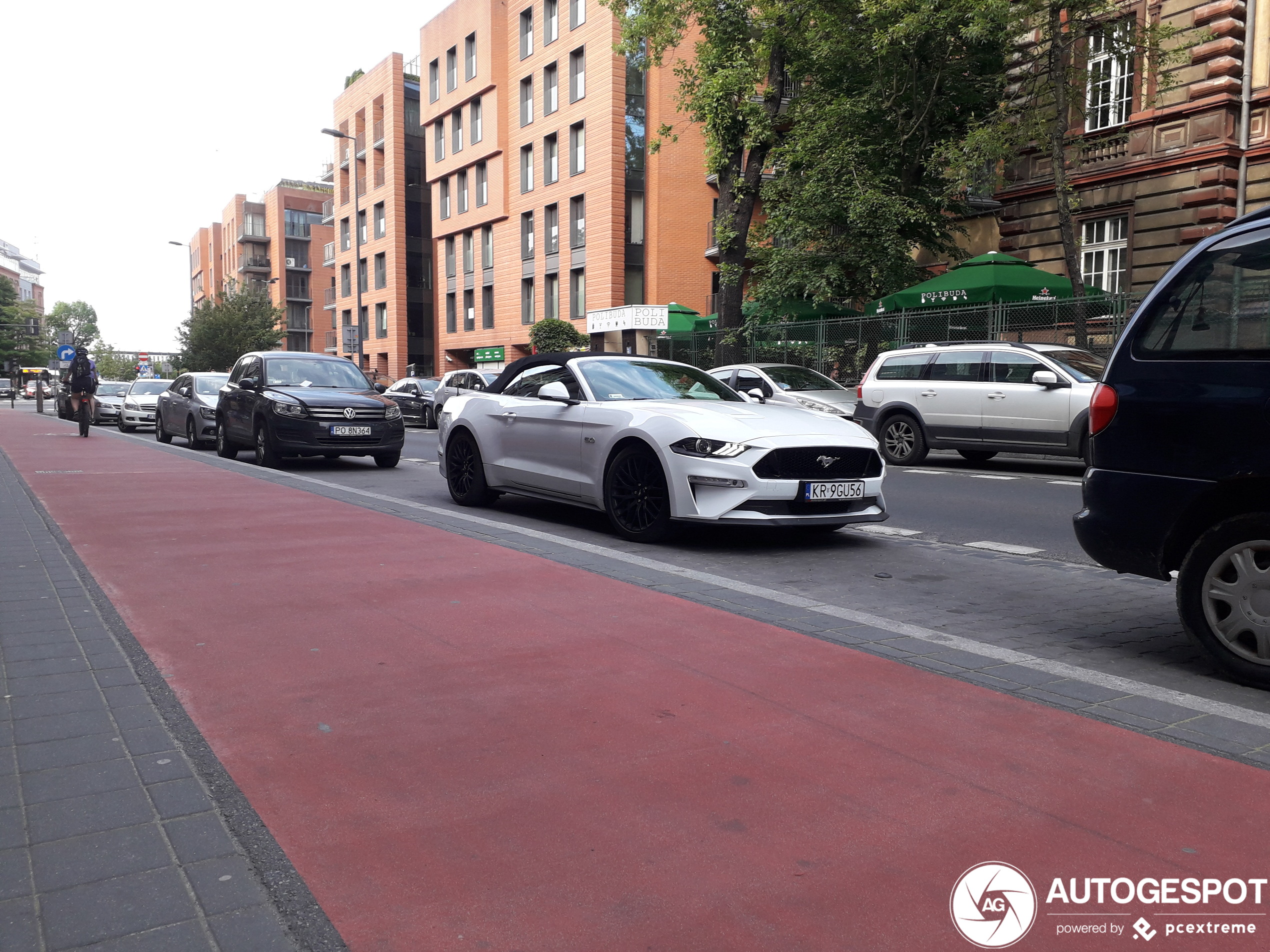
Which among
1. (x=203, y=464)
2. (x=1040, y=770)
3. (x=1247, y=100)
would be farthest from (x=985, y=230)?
(x=1040, y=770)

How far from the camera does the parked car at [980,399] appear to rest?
14.5 m

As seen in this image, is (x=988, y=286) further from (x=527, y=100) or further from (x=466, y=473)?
(x=527, y=100)

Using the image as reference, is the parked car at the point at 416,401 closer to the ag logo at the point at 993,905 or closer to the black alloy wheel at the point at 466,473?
the black alloy wheel at the point at 466,473

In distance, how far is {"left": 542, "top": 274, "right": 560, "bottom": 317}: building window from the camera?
4481 centimetres

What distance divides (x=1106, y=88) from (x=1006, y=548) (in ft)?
67.5

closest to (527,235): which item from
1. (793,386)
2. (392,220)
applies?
(392,220)

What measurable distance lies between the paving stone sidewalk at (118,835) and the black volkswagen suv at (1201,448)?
3.67m

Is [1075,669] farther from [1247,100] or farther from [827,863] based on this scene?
[1247,100]

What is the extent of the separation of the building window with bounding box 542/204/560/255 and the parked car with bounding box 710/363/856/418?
24982 mm

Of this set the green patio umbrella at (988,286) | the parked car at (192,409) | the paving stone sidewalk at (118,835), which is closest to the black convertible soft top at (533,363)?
the paving stone sidewalk at (118,835)

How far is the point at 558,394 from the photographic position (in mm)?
8938

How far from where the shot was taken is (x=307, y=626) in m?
5.35

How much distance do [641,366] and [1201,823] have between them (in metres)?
6.80

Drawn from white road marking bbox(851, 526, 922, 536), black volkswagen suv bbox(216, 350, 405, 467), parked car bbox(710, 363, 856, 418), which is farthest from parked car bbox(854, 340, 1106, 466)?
black volkswagen suv bbox(216, 350, 405, 467)
